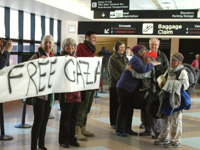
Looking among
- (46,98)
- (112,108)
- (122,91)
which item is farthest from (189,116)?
(46,98)

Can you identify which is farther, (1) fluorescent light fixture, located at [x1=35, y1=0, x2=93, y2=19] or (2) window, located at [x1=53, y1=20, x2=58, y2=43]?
(2) window, located at [x1=53, y1=20, x2=58, y2=43]

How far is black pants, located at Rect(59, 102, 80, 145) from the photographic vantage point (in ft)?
16.8

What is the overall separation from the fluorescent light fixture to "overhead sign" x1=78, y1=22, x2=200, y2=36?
0.89m

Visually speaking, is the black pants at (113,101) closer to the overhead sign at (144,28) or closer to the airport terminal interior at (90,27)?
the airport terminal interior at (90,27)

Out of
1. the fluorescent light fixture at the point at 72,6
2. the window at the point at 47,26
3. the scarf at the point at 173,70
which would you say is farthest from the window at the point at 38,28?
the scarf at the point at 173,70

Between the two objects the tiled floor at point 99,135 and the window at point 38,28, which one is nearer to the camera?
the tiled floor at point 99,135

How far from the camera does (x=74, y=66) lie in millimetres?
5316

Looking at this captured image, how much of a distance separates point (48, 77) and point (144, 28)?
1033 cm

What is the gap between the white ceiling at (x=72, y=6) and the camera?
10203 mm

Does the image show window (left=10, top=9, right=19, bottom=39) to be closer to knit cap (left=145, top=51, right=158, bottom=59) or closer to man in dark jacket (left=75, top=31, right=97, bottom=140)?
man in dark jacket (left=75, top=31, right=97, bottom=140)

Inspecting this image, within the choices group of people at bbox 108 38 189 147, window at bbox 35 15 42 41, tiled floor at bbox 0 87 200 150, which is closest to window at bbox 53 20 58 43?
window at bbox 35 15 42 41

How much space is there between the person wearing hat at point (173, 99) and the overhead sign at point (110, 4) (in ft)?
17.4

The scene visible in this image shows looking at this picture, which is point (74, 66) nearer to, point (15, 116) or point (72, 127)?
point (72, 127)

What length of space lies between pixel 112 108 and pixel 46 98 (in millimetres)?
2485
